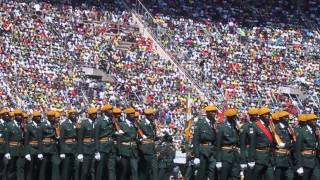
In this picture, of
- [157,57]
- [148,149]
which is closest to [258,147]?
[148,149]

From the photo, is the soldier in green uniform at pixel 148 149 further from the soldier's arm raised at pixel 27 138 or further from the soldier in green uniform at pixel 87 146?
the soldier's arm raised at pixel 27 138

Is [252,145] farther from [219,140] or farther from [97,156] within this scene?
[97,156]

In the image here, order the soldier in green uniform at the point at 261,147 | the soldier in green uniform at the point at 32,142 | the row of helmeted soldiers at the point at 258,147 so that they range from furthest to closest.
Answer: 1. the soldier in green uniform at the point at 32,142
2. the soldier in green uniform at the point at 261,147
3. the row of helmeted soldiers at the point at 258,147

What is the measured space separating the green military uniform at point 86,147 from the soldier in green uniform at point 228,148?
293 centimetres

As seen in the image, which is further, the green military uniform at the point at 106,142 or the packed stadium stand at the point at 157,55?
the packed stadium stand at the point at 157,55

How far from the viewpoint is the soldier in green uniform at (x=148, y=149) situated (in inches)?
810

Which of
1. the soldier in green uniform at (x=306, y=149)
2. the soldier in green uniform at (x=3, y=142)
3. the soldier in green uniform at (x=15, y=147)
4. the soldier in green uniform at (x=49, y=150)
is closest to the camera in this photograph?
the soldier in green uniform at (x=306, y=149)

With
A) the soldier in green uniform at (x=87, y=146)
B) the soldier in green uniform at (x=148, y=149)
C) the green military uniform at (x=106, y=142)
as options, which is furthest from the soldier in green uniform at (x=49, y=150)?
the soldier in green uniform at (x=148, y=149)

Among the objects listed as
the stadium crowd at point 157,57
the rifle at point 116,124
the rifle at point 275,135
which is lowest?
the stadium crowd at point 157,57

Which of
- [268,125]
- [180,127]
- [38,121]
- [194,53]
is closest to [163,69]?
[194,53]

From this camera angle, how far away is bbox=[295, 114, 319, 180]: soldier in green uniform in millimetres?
18141

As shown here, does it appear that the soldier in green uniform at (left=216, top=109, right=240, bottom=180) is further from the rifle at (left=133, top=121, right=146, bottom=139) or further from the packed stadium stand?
the packed stadium stand

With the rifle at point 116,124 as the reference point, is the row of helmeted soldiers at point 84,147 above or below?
below

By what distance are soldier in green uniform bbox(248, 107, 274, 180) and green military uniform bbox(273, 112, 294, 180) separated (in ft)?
0.65
